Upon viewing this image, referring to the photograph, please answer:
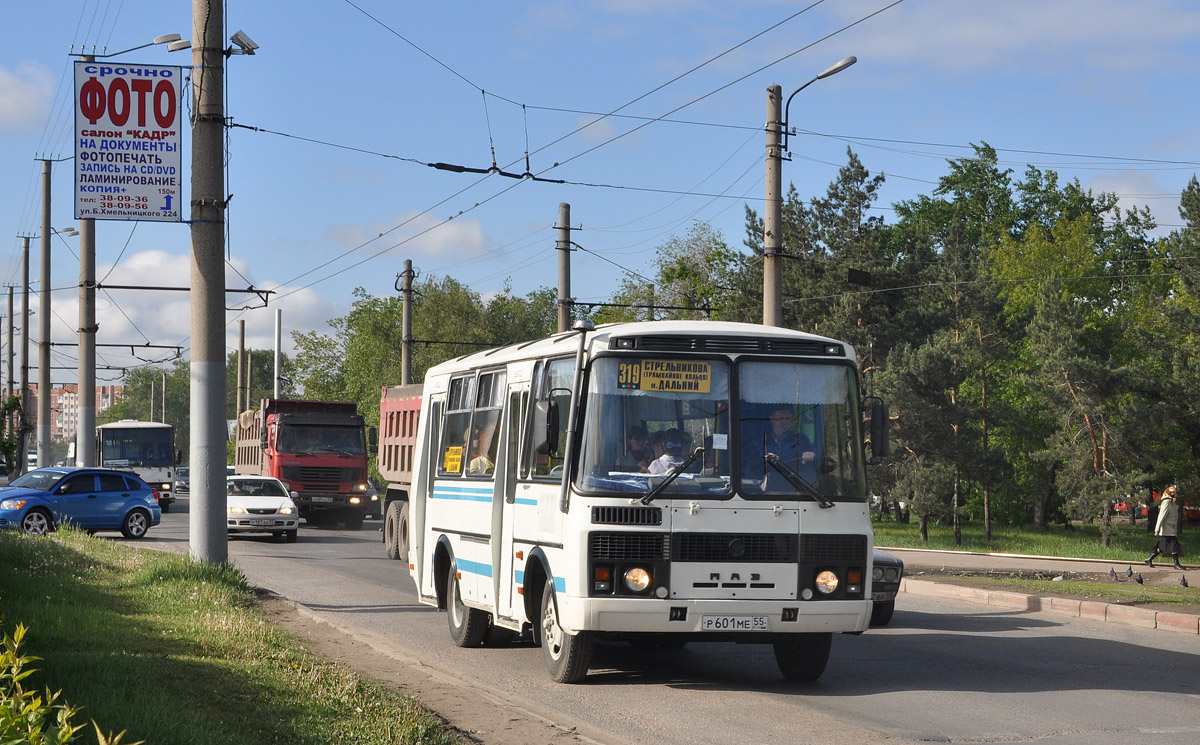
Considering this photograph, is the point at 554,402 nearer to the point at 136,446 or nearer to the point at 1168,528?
the point at 1168,528

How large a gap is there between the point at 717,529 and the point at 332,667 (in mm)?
3022

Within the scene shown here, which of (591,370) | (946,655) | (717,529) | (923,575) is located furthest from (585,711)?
(923,575)

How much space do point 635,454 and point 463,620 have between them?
3894 millimetres

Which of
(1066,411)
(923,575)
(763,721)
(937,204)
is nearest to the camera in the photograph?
(763,721)

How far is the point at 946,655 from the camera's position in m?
12.4

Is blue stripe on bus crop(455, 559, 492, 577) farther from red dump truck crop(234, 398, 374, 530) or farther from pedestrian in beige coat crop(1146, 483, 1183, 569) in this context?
red dump truck crop(234, 398, 374, 530)

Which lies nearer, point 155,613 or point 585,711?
point 585,711

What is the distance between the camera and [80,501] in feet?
96.0

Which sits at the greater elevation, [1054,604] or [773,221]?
[773,221]

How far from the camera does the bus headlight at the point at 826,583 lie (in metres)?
9.70

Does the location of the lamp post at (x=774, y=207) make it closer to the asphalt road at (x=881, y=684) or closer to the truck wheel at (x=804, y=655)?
the asphalt road at (x=881, y=684)

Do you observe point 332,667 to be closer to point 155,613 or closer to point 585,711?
point 585,711

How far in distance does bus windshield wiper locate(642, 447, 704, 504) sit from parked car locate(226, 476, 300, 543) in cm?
2188

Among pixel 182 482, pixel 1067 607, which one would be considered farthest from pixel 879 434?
pixel 182 482
